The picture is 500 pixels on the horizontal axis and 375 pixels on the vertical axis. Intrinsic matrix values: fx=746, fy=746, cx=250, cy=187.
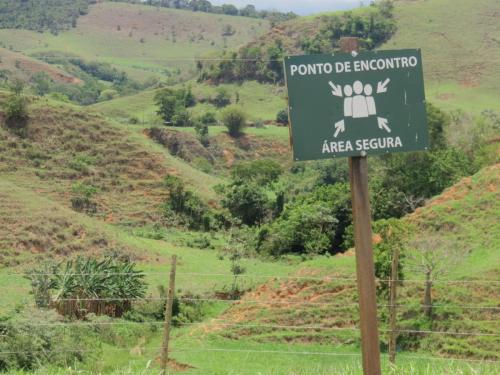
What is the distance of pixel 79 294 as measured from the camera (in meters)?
19.4

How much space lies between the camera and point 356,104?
5.44 meters

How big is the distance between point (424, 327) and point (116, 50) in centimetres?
12346

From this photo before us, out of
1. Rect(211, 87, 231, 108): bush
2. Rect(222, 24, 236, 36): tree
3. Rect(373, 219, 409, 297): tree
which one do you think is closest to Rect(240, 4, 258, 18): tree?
Rect(222, 24, 236, 36): tree

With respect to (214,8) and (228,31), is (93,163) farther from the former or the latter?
(214,8)

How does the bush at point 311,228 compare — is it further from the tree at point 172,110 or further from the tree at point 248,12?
the tree at point 248,12

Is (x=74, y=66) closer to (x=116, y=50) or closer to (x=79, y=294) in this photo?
(x=116, y=50)

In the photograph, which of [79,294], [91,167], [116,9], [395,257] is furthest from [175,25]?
[395,257]

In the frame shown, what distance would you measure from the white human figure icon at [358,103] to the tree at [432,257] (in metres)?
10.7

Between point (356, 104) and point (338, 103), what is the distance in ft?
0.44

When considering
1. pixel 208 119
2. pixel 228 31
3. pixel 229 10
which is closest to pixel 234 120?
pixel 208 119

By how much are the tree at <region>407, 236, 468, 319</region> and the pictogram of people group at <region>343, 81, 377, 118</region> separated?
10.7 meters

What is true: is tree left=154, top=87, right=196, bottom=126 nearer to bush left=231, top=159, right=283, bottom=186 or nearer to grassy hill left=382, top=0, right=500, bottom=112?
bush left=231, top=159, right=283, bottom=186

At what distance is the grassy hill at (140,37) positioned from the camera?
4938 inches

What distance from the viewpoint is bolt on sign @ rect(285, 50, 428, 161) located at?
5422mm
